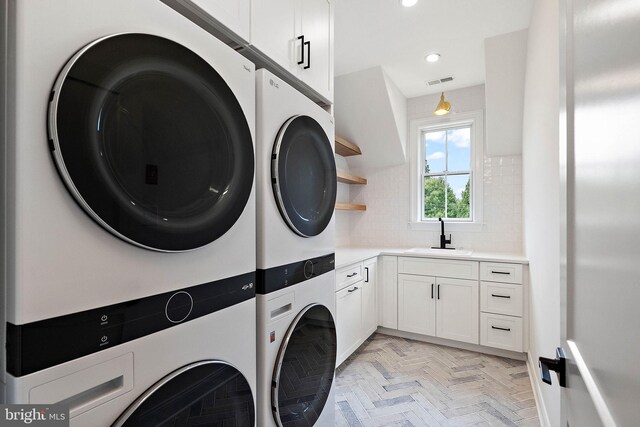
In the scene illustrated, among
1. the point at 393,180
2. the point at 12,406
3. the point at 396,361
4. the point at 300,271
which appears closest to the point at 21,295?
the point at 12,406

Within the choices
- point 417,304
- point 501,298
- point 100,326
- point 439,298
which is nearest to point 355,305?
point 417,304

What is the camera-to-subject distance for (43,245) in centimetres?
52

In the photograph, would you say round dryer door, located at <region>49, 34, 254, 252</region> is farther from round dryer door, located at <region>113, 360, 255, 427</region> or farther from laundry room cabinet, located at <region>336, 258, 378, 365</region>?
laundry room cabinet, located at <region>336, 258, 378, 365</region>

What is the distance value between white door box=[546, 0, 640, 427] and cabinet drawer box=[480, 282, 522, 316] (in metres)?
2.18

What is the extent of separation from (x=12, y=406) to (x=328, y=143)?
134 centimetres

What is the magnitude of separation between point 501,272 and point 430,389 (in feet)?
4.01

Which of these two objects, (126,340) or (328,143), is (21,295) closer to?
(126,340)

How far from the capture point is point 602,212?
1.62 feet

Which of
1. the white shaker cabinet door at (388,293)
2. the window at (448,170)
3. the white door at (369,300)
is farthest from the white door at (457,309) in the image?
the window at (448,170)

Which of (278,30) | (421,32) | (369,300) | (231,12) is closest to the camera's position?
(231,12)

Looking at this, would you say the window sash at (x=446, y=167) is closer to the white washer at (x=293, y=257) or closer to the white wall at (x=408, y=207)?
the white wall at (x=408, y=207)

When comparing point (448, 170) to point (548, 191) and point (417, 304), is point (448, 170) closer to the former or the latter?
point (417, 304)

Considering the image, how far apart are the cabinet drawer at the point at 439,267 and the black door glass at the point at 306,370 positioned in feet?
5.67

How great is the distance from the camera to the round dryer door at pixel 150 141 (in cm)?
55
